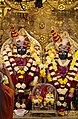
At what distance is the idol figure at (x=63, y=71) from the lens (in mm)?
8555

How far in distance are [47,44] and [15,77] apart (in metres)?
1.21

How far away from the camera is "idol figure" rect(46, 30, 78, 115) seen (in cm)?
855

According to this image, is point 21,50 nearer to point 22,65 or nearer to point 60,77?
point 22,65

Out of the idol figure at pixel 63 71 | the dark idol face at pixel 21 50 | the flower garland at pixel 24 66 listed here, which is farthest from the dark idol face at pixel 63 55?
the dark idol face at pixel 21 50

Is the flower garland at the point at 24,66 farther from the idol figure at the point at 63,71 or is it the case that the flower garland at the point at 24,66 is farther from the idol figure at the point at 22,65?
the idol figure at the point at 63,71

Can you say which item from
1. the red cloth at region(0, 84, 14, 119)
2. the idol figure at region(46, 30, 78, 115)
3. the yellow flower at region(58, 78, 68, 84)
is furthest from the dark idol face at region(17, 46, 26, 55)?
the red cloth at region(0, 84, 14, 119)

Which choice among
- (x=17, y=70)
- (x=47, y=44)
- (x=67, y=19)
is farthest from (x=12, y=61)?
(x=67, y=19)

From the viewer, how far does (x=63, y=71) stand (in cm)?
868

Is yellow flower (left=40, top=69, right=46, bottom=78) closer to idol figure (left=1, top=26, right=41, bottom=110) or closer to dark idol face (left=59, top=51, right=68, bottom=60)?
idol figure (left=1, top=26, right=41, bottom=110)

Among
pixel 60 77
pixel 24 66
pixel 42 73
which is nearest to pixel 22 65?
pixel 24 66

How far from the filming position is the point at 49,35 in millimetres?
9320

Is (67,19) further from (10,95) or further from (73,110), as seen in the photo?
(10,95)

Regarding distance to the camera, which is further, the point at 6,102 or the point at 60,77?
the point at 60,77

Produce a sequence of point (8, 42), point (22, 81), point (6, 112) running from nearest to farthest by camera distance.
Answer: point (6, 112) → point (22, 81) → point (8, 42)
